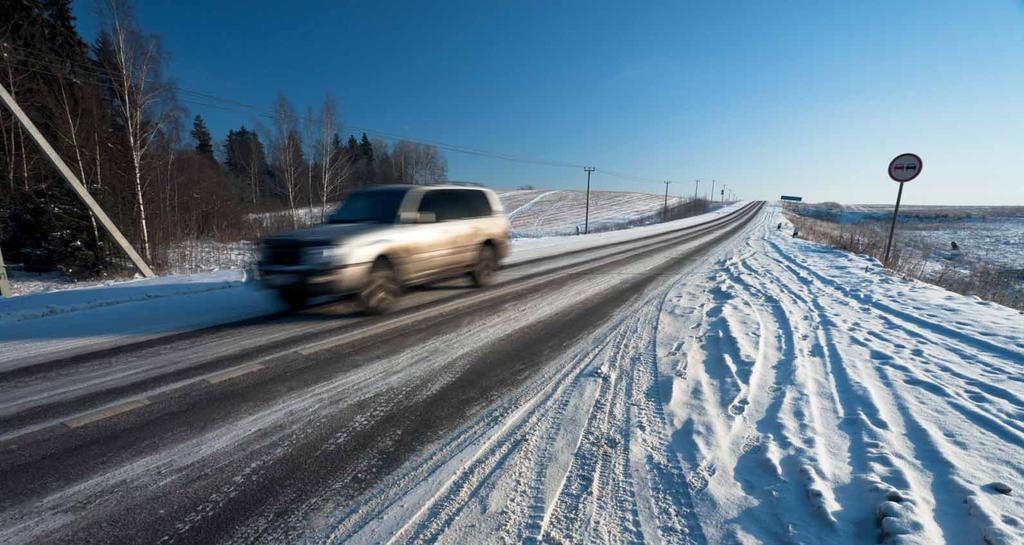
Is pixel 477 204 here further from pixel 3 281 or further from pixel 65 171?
pixel 65 171

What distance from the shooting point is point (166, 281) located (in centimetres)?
745

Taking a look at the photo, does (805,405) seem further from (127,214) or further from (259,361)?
(127,214)

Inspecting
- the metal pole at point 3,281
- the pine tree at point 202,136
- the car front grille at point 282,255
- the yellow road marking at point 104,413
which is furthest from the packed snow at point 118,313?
the pine tree at point 202,136

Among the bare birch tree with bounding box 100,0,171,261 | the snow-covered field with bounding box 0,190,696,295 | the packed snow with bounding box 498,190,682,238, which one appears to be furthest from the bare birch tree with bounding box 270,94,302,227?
the packed snow with bounding box 498,190,682,238

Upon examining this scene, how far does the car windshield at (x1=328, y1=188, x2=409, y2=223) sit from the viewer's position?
19.7 feet

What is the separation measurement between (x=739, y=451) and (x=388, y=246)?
489 centimetres

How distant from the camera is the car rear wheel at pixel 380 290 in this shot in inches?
214

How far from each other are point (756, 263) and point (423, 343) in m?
10.8

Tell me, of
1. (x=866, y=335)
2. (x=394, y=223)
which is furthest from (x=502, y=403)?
(x=866, y=335)

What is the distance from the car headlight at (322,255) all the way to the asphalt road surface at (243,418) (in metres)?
0.87

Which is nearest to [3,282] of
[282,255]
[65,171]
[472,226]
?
[65,171]

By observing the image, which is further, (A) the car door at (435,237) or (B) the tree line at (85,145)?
(B) the tree line at (85,145)

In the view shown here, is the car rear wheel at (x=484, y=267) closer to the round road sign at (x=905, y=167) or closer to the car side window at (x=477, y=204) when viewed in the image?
the car side window at (x=477, y=204)

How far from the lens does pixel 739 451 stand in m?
2.33
